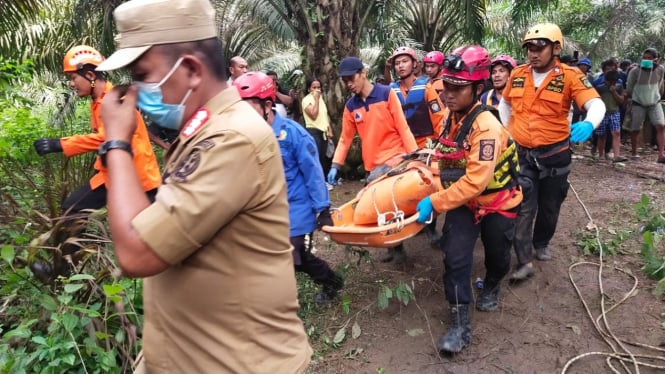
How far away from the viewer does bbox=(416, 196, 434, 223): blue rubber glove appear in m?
3.34

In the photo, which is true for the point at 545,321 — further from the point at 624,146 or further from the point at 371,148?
the point at 624,146

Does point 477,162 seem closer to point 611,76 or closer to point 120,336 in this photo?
point 120,336

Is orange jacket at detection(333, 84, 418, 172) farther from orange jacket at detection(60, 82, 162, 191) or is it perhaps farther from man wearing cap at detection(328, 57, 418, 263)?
orange jacket at detection(60, 82, 162, 191)

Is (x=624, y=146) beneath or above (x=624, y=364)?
beneath

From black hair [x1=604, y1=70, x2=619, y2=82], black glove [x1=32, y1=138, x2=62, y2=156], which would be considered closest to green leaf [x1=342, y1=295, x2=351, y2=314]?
black glove [x1=32, y1=138, x2=62, y2=156]

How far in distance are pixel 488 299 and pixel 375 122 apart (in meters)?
1.81

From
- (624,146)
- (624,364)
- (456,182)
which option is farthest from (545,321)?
(624,146)

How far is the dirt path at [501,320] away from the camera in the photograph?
3.38m

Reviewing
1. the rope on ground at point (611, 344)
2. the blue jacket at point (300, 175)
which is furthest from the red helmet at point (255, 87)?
the rope on ground at point (611, 344)

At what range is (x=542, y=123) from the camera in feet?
13.9

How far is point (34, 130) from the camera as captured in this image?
575cm

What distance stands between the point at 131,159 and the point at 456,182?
2.37 m

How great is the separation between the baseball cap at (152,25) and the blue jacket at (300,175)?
2214 mm

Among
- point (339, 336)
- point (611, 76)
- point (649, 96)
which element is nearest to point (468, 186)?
point (339, 336)
